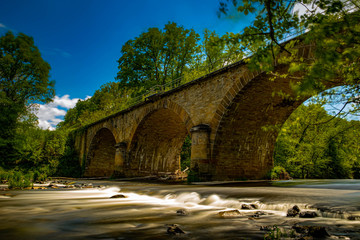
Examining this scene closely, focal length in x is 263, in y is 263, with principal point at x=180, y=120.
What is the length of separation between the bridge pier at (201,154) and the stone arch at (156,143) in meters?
4.12

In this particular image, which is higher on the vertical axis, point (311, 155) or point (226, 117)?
point (226, 117)

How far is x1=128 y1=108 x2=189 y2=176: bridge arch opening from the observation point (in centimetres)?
1692

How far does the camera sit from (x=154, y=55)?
2536 centimetres

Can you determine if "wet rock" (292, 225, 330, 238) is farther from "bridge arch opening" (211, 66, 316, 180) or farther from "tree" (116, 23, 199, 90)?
"tree" (116, 23, 199, 90)

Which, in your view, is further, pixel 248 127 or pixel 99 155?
pixel 99 155

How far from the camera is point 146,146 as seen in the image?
1862 centimetres

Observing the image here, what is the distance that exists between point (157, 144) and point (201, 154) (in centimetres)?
862

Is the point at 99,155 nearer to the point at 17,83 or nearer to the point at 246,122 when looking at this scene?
the point at 17,83

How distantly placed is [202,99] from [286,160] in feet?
36.1

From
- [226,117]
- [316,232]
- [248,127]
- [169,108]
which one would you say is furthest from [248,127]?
[316,232]

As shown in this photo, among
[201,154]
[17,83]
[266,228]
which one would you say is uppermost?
[17,83]

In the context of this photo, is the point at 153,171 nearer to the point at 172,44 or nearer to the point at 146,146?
the point at 146,146

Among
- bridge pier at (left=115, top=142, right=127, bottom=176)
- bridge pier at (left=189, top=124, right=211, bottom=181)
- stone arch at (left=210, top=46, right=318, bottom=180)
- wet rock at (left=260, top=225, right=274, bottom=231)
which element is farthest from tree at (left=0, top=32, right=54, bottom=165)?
wet rock at (left=260, top=225, right=274, bottom=231)

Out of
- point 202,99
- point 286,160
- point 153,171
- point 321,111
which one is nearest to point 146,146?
point 153,171
